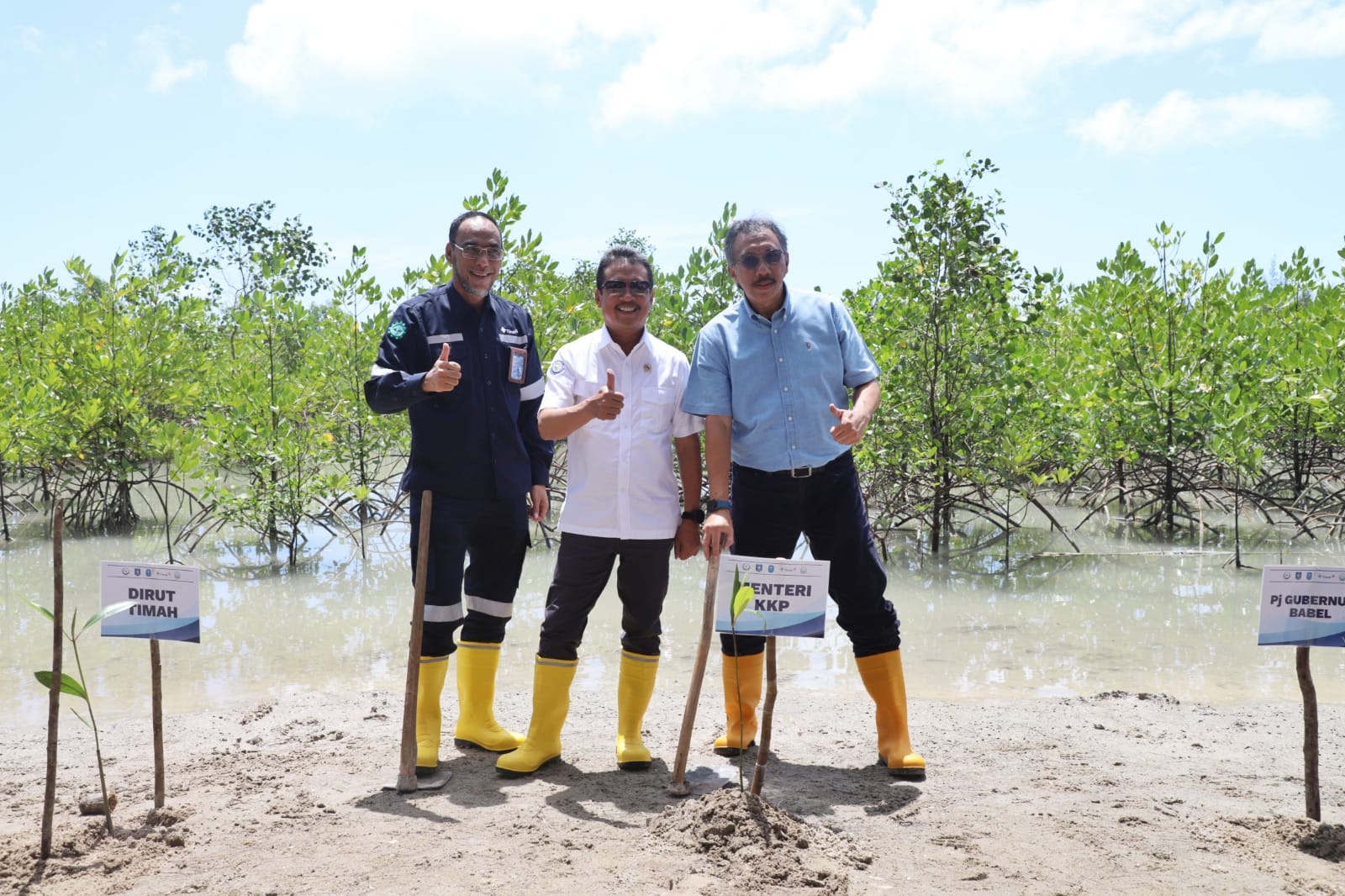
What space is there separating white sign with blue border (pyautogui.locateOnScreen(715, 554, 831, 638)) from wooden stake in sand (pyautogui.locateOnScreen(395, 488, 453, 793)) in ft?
3.05

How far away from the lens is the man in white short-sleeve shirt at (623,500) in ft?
11.1

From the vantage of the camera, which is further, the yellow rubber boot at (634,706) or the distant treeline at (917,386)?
the distant treeline at (917,386)

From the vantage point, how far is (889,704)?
3.51 metres

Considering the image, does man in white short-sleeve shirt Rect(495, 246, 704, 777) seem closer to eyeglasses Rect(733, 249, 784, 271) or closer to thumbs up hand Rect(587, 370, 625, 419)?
thumbs up hand Rect(587, 370, 625, 419)

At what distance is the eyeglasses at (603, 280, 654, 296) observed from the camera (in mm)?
3354

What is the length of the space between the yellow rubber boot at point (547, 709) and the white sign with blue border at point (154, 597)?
1090 millimetres

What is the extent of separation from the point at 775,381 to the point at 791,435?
0.19 meters

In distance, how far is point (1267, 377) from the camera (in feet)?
31.0

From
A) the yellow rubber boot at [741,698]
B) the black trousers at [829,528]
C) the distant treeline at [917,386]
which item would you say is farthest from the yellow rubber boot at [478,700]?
the distant treeline at [917,386]

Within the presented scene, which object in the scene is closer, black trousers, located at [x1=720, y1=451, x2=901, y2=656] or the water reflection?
black trousers, located at [x1=720, y1=451, x2=901, y2=656]

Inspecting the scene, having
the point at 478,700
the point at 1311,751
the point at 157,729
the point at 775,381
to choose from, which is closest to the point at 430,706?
the point at 478,700

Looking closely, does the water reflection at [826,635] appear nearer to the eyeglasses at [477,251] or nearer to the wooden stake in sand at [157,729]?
the wooden stake in sand at [157,729]

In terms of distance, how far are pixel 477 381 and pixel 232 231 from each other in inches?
1184

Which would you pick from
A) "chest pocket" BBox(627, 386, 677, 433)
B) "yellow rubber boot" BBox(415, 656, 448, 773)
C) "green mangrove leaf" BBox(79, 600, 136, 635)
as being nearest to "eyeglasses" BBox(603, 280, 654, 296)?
"chest pocket" BBox(627, 386, 677, 433)
